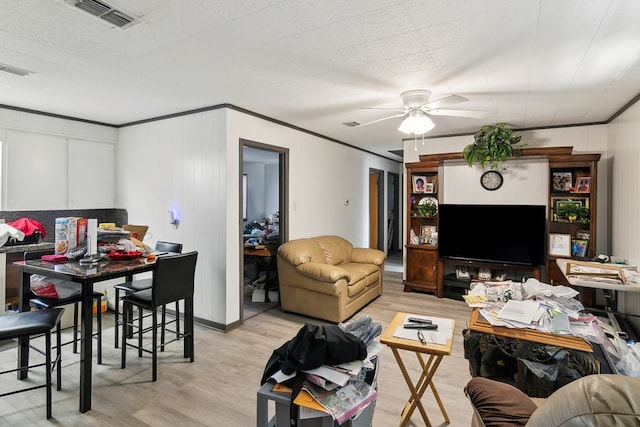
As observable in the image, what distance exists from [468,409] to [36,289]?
333cm

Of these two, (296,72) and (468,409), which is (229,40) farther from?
(468,409)

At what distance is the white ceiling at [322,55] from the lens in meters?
1.97

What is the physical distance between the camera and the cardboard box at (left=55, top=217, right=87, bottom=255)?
2693 millimetres

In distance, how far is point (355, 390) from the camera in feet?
4.76

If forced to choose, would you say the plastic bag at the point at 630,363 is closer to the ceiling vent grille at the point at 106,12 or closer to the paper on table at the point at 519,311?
A: the paper on table at the point at 519,311

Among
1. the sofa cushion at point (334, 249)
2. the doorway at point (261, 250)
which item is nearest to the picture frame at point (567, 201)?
the sofa cushion at point (334, 249)

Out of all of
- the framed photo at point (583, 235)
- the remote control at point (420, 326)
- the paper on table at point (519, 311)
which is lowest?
the remote control at point (420, 326)

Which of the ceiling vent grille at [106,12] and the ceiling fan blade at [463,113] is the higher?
the ceiling vent grille at [106,12]

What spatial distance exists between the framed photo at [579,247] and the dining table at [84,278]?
4990mm

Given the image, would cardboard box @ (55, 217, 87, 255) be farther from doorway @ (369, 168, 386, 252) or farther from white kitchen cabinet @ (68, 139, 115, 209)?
doorway @ (369, 168, 386, 252)

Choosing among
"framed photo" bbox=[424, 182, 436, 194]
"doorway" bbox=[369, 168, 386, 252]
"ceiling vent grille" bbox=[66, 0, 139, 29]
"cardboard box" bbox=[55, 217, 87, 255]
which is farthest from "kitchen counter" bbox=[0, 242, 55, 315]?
"doorway" bbox=[369, 168, 386, 252]

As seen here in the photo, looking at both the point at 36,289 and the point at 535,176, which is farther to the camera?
the point at 535,176

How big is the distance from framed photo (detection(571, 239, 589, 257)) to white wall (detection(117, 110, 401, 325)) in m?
3.47

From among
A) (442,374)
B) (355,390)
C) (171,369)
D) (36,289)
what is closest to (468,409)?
(442,374)
